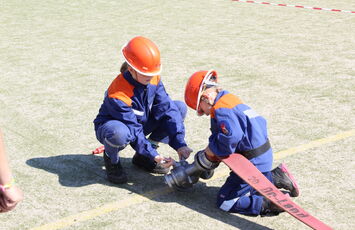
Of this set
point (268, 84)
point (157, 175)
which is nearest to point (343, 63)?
point (268, 84)

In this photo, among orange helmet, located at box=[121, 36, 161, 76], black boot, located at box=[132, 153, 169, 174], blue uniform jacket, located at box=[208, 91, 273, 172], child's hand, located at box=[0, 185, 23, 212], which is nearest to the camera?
child's hand, located at box=[0, 185, 23, 212]

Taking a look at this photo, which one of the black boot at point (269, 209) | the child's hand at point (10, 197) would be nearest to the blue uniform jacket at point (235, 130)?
the black boot at point (269, 209)

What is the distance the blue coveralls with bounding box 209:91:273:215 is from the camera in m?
4.20

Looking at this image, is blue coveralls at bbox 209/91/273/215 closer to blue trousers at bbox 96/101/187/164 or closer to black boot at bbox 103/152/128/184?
blue trousers at bbox 96/101/187/164

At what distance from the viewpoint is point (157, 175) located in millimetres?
5062

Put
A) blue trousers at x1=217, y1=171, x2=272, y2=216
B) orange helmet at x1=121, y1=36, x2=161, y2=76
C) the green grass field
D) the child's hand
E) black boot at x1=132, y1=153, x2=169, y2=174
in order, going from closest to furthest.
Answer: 1. the child's hand
2. blue trousers at x1=217, y1=171, x2=272, y2=216
3. the green grass field
4. orange helmet at x1=121, y1=36, x2=161, y2=76
5. black boot at x1=132, y1=153, x2=169, y2=174

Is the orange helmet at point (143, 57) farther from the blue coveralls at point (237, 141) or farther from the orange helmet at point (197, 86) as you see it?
the blue coveralls at point (237, 141)

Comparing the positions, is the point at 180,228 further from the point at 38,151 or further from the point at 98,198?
the point at 38,151

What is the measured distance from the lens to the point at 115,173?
4.82 m

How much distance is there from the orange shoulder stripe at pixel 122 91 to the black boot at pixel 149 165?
62cm

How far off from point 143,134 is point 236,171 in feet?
3.17

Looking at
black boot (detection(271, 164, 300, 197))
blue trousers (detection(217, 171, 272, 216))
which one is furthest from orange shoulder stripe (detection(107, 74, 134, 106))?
black boot (detection(271, 164, 300, 197))

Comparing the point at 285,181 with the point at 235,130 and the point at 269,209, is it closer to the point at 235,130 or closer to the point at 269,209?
the point at 269,209

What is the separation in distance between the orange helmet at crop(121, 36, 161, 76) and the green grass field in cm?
99
